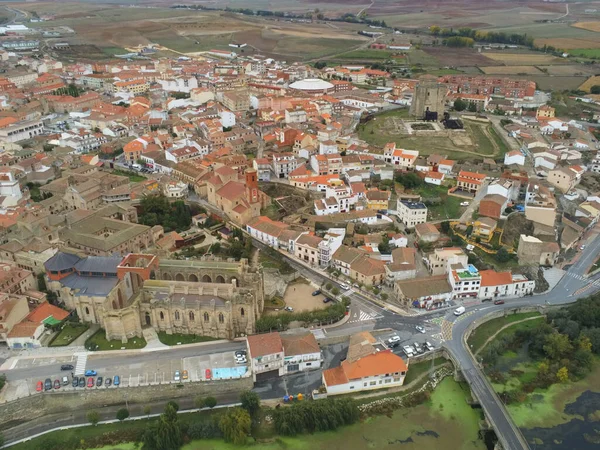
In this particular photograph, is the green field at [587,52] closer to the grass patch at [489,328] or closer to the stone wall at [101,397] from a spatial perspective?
the grass patch at [489,328]

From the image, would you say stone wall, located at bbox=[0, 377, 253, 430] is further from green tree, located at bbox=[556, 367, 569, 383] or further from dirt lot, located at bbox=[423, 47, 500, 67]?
dirt lot, located at bbox=[423, 47, 500, 67]

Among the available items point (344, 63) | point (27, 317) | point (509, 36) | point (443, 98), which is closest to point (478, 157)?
point (443, 98)

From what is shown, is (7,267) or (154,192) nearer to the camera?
(7,267)

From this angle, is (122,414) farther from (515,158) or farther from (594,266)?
(515,158)

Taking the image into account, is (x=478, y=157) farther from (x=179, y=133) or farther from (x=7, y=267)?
(x=7, y=267)

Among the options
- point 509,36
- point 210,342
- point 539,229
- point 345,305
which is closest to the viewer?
point 210,342

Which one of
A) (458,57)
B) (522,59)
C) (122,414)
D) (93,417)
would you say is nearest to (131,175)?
(93,417)

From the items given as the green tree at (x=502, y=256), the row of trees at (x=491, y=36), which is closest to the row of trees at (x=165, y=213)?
the green tree at (x=502, y=256)
